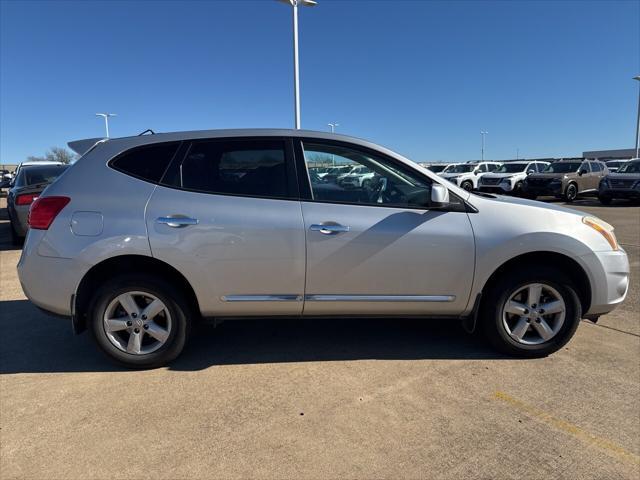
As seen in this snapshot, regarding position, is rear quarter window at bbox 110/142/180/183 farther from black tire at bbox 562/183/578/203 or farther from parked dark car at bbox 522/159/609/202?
black tire at bbox 562/183/578/203

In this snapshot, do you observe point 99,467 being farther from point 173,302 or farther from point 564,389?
point 564,389

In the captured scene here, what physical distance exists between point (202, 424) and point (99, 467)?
0.59 meters

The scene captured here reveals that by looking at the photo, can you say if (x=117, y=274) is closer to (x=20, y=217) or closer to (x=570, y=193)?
(x=20, y=217)

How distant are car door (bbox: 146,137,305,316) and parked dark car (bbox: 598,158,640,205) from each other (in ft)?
63.4

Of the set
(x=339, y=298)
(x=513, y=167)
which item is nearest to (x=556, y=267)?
(x=339, y=298)

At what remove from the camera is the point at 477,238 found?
3.43 meters

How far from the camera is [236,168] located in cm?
351

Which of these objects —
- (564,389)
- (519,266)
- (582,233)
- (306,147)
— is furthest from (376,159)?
(564,389)

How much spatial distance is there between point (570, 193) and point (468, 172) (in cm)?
817

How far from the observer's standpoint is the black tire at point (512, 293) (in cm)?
352

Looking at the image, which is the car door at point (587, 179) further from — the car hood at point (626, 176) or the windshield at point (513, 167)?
the windshield at point (513, 167)

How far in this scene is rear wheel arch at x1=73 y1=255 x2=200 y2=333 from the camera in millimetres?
3377

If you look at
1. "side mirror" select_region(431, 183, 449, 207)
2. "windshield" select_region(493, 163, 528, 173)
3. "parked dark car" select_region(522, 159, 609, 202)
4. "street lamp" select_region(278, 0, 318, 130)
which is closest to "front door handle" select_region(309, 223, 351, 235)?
"side mirror" select_region(431, 183, 449, 207)

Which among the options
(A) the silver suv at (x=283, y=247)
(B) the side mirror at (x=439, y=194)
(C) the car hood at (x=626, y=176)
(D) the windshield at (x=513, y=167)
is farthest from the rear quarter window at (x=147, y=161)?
(D) the windshield at (x=513, y=167)
